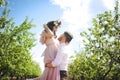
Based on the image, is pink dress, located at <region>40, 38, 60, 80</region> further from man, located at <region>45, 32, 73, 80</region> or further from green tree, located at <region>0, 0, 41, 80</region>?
green tree, located at <region>0, 0, 41, 80</region>

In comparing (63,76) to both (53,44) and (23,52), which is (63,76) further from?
(23,52)

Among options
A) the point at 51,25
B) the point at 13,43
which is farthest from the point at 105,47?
the point at 51,25

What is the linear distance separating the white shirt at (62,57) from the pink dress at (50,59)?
0.16 metres

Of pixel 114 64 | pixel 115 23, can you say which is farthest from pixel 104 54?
pixel 115 23

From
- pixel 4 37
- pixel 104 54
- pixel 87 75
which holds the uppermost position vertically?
pixel 4 37

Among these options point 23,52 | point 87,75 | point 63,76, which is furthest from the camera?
point 87,75

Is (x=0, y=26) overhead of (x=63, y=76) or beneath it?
overhead

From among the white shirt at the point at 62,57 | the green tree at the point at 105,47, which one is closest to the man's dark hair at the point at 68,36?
the white shirt at the point at 62,57

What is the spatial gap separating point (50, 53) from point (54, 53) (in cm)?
10

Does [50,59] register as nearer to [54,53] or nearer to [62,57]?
[54,53]

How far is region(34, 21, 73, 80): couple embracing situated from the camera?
6.51 m

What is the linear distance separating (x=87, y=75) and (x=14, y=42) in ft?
33.5

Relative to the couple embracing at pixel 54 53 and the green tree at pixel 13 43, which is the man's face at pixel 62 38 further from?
the green tree at pixel 13 43

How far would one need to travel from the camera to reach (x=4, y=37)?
2766 cm
